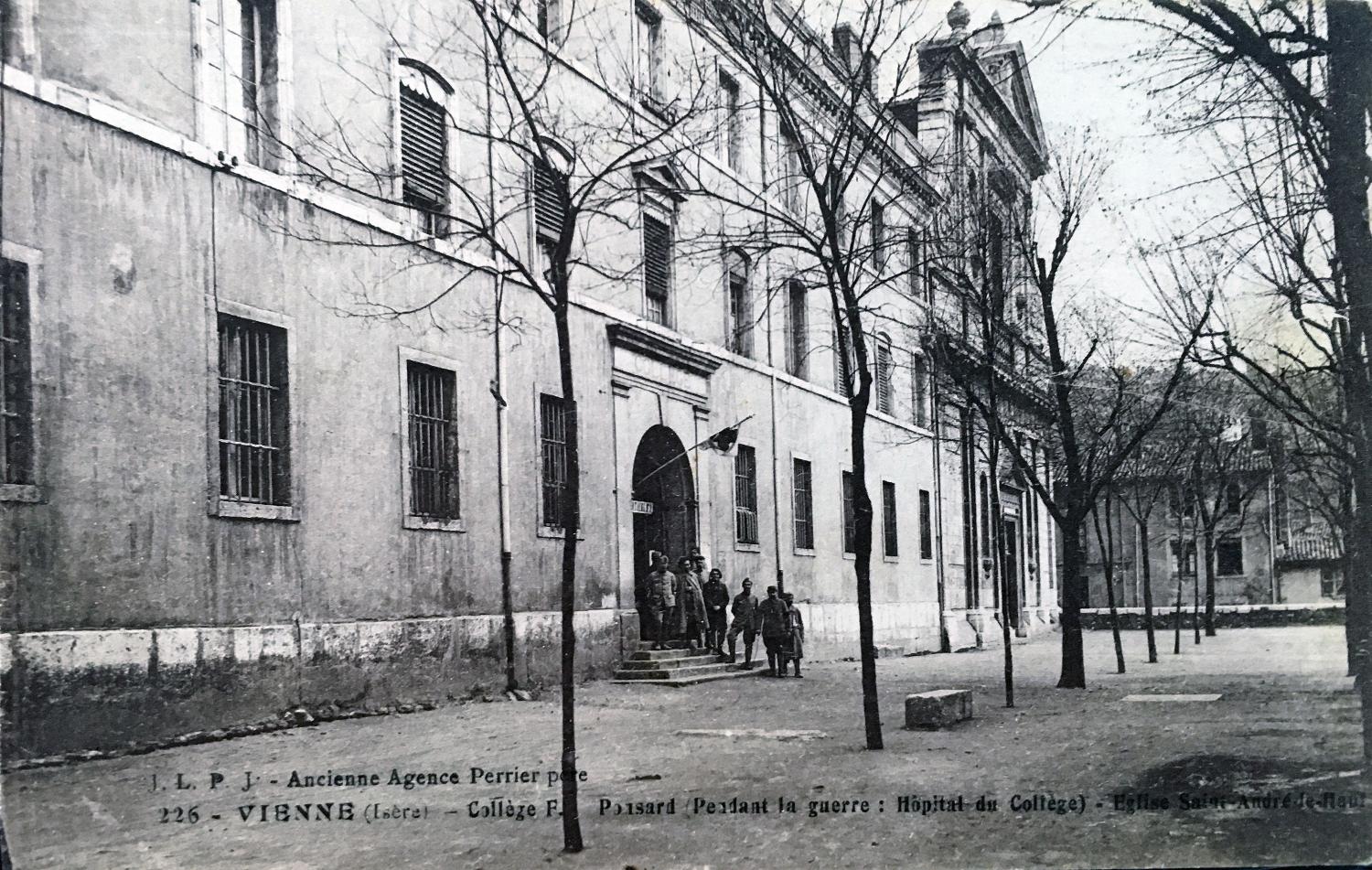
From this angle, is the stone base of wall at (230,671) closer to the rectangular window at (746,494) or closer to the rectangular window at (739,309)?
the rectangular window at (746,494)

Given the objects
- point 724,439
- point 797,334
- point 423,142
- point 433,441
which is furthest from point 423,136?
point 797,334

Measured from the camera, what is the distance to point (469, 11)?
14.9 meters

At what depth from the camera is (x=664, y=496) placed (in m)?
20.3

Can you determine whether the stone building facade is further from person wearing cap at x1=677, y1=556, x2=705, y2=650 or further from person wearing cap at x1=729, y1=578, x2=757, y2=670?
person wearing cap at x1=729, y1=578, x2=757, y2=670

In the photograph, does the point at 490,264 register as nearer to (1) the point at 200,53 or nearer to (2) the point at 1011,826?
(1) the point at 200,53

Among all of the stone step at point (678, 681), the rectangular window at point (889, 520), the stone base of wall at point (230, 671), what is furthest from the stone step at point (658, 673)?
the rectangular window at point (889, 520)

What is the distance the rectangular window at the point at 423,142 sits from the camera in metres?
13.9

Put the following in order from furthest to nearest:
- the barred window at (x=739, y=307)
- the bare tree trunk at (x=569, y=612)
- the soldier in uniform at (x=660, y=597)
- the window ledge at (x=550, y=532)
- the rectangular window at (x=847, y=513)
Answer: the rectangular window at (x=847, y=513), the barred window at (x=739, y=307), the soldier in uniform at (x=660, y=597), the window ledge at (x=550, y=532), the bare tree trunk at (x=569, y=612)

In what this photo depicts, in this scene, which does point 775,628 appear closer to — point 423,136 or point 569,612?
point 423,136

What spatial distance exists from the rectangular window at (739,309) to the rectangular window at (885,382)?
20.3 ft

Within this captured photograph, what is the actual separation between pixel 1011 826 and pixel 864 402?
451 centimetres

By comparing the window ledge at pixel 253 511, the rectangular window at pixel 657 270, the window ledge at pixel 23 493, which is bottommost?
the window ledge at pixel 253 511

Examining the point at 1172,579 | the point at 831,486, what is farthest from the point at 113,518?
the point at 1172,579

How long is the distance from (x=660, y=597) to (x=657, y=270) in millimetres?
5505
